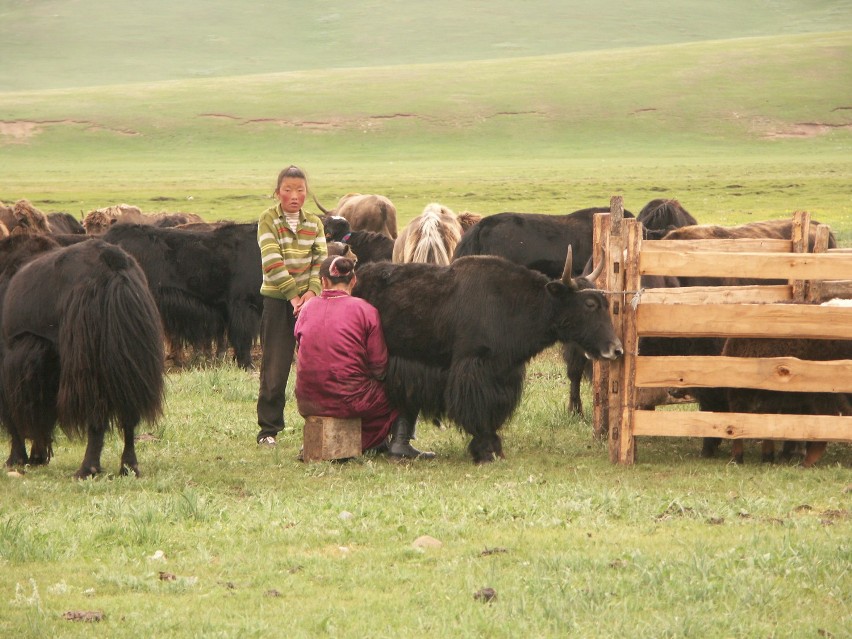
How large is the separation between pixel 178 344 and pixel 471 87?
6664 centimetres

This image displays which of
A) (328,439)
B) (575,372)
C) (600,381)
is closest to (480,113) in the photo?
(575,372)

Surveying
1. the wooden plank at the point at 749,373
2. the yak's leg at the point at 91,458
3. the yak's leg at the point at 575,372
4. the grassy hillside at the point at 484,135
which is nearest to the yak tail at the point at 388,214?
the yak's leg at the point at 575,372

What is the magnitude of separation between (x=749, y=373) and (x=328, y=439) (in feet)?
8.48

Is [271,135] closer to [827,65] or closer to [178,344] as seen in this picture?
[827,65]

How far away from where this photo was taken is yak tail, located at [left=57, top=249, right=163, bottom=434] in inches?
261

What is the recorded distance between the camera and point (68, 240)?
11773 millimetres

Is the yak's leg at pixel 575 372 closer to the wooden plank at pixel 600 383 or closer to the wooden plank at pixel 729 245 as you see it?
the wooden plank at pixel 600 383

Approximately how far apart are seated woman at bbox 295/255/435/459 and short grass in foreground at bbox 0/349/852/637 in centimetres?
27

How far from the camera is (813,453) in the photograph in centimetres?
703

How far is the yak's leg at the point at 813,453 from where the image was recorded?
7016mm

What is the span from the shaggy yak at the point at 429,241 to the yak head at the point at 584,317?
4639mm

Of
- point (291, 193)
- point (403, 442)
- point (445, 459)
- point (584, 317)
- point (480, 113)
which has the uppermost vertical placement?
point (480, 113)

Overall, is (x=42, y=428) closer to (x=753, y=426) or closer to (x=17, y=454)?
(x=17, y=454)

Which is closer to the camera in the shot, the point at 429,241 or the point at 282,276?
the point at 282,276
